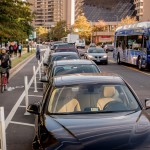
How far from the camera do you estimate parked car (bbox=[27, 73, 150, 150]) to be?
16.6 ft

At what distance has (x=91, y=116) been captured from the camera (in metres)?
6.27

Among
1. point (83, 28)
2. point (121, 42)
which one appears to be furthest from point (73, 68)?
point (83, 28)

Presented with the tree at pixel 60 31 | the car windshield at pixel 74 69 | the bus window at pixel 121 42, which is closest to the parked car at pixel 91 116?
the car windshield at pixel 74 69

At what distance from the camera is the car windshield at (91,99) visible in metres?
6.71

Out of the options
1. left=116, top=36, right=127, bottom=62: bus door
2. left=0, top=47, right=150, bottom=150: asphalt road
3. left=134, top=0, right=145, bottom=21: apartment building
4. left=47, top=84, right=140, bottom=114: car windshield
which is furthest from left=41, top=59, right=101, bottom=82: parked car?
left=134, top=0, right=145, bottom=21: apartment building

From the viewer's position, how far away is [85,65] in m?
13.2

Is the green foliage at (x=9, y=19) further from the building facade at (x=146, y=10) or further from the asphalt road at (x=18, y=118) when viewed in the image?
the building facade at (x=146, y=10)

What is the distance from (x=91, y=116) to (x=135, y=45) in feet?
89.5

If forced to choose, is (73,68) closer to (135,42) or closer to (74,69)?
(74,69)

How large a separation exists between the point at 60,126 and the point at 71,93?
4.53 ft

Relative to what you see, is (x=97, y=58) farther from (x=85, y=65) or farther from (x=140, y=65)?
(x=85, y=65)

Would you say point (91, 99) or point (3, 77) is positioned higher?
point (91, 99)

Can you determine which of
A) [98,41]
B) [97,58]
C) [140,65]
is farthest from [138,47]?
[98,41]

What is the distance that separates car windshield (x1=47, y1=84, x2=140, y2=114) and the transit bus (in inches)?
922
